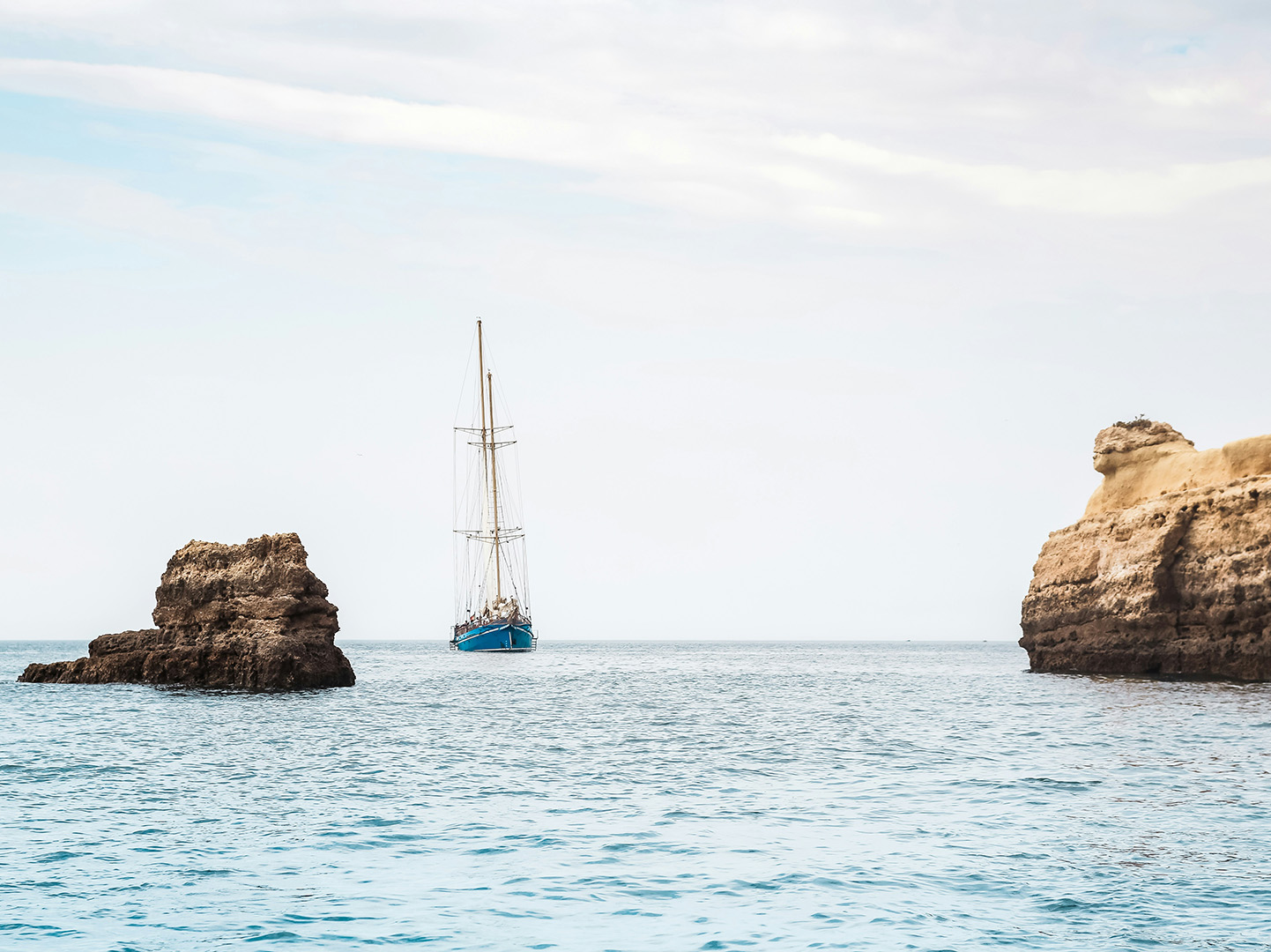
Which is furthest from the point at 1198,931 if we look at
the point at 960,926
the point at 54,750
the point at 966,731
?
the point at 54,750

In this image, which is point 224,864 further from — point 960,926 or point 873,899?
point 960,926

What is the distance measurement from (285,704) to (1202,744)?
1242 inches

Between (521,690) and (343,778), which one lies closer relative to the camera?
(343,778)

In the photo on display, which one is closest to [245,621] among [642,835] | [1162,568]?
[642,835]

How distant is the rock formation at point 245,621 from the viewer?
165 feet

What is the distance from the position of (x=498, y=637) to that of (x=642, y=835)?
104519 millimetres

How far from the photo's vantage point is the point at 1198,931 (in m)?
12.0

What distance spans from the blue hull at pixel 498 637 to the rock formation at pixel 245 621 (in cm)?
6405

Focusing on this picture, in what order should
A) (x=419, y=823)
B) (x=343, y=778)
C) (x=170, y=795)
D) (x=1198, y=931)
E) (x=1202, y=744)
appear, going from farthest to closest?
(x=1202, y=744) < (x=343, y=778) < (x=170, y=795) < (x=419, y=823) < (x=1198, y=931)

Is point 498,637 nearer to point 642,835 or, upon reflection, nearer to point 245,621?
point 245,621

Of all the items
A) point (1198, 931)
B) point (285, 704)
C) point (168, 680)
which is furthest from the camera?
point (168, 680)

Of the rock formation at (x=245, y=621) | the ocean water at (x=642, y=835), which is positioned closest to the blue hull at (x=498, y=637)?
the rock formation at (x=245, y=621)

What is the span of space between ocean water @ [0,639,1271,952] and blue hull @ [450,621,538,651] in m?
83.5

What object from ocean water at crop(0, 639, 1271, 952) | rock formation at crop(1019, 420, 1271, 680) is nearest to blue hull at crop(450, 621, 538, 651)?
rock formation at crop(1019, 420, 1271, 680)
